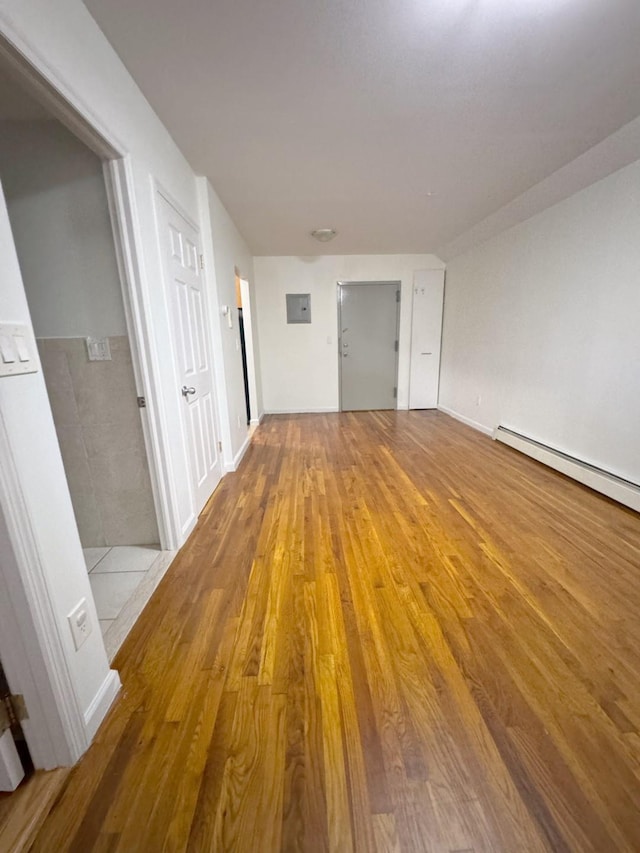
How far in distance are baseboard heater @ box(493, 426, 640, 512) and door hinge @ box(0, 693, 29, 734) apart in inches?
123

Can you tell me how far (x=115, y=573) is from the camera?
1.70m

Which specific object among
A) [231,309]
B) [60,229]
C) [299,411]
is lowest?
[299,411]

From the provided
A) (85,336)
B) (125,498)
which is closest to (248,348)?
(85,336)

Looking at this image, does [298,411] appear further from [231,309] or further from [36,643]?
[36,643]

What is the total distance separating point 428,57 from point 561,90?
0.79 metres

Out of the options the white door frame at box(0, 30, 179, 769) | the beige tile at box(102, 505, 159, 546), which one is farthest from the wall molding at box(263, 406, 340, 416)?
the white door frame at box(0, 30, 179, 769)

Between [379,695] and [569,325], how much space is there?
9.94 feet

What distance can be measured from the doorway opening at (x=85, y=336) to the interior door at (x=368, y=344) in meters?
3.81

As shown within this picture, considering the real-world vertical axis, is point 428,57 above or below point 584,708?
above

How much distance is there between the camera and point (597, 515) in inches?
84.3

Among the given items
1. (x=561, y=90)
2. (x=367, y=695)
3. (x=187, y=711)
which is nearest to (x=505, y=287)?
(x=561, y=90)

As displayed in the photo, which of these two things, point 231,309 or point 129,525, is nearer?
point 129,525

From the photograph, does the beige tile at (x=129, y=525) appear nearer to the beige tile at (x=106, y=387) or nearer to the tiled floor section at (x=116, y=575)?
the tiled floor section at (x=116, y=575)

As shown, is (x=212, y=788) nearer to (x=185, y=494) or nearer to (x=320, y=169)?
(x=185, y=494)
